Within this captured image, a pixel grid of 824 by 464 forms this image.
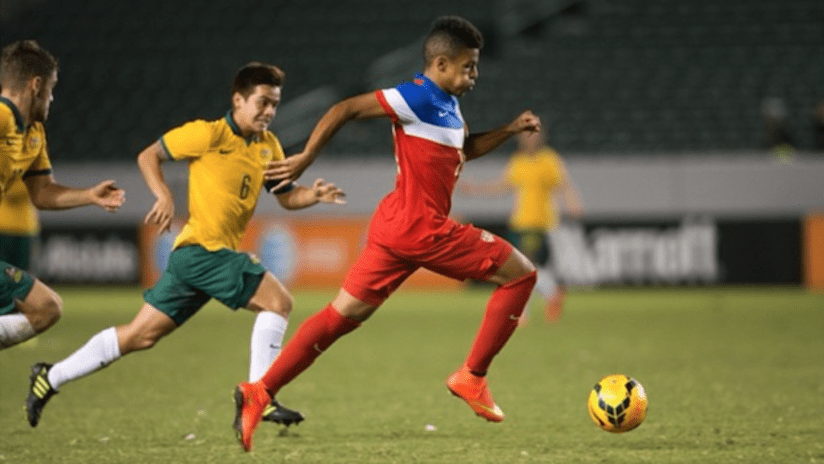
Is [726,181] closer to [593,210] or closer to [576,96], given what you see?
[593,210]

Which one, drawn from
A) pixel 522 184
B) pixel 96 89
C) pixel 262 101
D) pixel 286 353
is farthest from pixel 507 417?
pixel 96 89

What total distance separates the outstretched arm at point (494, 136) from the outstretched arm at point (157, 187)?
4.87 ft

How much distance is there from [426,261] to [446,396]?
92.9 inches

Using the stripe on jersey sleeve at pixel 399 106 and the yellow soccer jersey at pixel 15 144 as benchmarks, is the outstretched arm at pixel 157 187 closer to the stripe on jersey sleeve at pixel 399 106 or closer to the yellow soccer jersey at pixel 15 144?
the yellow soccer jersey at pixel 15 144

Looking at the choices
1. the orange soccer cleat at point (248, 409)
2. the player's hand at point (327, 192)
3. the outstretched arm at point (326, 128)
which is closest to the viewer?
the outstretched arm at point (326, 128)

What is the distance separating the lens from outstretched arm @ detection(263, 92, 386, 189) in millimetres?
5320

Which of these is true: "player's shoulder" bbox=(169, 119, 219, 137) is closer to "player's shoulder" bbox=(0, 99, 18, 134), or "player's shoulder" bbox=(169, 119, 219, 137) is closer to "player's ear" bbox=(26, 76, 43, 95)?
"player's ear" bbox=(26, 76, 43, 95)

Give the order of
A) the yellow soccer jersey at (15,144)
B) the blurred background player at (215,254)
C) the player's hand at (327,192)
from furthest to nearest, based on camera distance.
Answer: the blurred background player at (215,254), the yellow soccer jersey at (15,144), the player's hand at (327,192)

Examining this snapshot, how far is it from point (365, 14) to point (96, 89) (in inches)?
223

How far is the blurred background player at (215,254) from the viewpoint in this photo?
627cm

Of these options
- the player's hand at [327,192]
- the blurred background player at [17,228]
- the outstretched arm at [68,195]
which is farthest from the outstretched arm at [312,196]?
the blurred background player at [17,228]

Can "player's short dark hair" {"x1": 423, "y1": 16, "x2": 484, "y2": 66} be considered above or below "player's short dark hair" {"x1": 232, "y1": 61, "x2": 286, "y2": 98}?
above

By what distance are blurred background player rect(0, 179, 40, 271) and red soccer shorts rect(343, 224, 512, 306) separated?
5.32 metres

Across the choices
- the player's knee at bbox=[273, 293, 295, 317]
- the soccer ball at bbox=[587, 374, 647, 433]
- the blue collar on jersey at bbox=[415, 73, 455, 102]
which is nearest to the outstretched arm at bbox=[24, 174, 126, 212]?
the player's knee at bbox=[273, 293, 295, 317]
